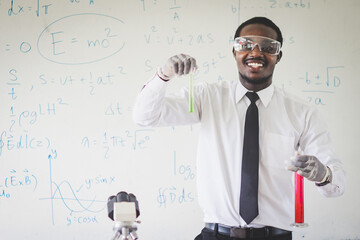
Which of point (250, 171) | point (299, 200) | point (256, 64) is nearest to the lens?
point (299, 200)

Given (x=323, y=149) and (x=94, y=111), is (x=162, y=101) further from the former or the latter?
(x=94, y=111)

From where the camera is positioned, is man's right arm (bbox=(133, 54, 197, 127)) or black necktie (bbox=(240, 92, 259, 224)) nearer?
man's right arm (bbox=(133, 54, 197, 127))

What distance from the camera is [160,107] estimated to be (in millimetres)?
1566

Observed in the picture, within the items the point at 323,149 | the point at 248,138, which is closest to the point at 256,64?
the point at 248,138

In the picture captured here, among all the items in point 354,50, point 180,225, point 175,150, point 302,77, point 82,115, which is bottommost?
point 180,225

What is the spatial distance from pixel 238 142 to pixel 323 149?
0.32 metres

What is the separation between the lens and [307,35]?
2445mm

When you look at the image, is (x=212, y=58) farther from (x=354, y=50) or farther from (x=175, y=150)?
(x=354, y=50)

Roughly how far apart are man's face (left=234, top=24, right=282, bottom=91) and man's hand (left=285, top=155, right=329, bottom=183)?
425mm

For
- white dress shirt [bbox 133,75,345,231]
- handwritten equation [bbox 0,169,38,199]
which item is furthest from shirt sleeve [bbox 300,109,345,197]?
handwritten equation [bbox 0,169,38,199]

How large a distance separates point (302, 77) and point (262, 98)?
2.75ft

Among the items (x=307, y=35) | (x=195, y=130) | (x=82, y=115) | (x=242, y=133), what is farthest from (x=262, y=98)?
(x=82, y=115)

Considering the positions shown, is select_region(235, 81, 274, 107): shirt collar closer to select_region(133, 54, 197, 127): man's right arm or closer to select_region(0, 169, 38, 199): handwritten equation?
select_region(133, 54, 197, 127): man's right arm

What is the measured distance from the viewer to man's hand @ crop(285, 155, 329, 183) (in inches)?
52.5
